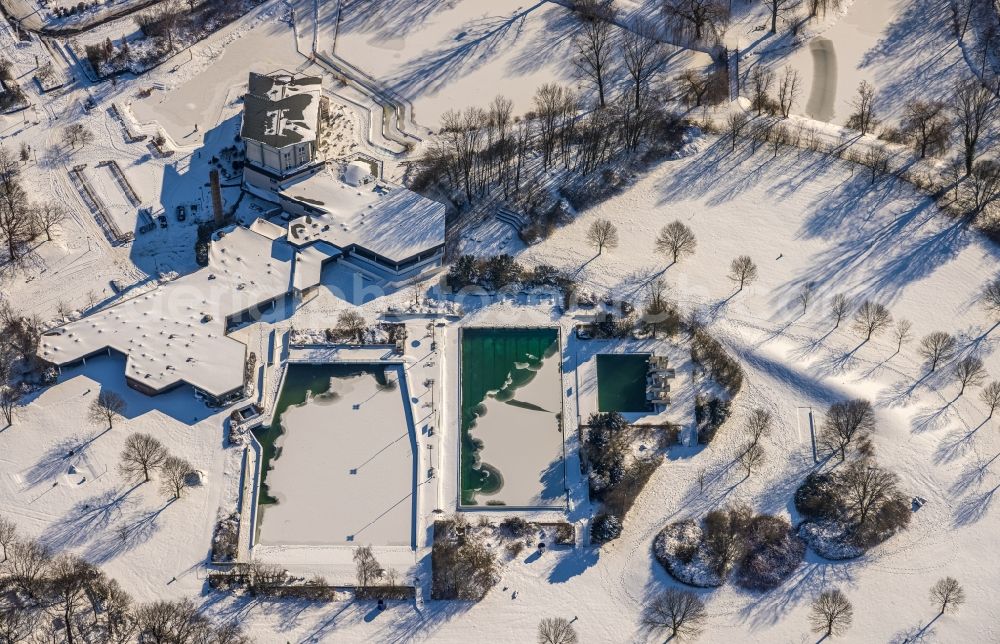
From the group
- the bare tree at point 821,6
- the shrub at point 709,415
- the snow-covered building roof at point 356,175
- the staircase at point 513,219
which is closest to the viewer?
the shrub at point 709,415

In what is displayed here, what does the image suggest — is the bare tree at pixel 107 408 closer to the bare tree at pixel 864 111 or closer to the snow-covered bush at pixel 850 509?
the snow-covered bush at pixel 850 509

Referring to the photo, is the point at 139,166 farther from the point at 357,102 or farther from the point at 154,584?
the point at 154,584

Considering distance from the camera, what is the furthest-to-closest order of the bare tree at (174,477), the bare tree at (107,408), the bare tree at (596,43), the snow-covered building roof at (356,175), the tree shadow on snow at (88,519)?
the bare tree at (596,43) < the snow-covered building roof at (356,175) < the bare tree at (107,408) < the bare tree at (174,477) < the tree shadow on snow at (88,519)

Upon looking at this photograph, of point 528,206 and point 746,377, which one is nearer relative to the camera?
point 746,377

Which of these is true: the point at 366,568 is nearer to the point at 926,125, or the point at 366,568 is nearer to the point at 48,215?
the point at 48,215

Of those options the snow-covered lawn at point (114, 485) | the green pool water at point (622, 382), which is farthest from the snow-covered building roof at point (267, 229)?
the green pool water at point (622, 382)

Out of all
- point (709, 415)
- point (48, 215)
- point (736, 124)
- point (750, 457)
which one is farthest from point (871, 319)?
point (48, 215)

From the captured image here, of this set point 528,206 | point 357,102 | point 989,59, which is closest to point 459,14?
point 357,102
